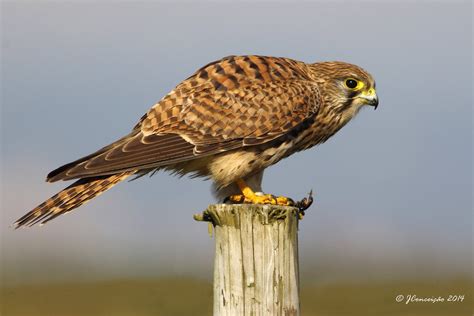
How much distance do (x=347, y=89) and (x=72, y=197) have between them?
2451 millimetres

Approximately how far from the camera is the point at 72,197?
6.40 metres

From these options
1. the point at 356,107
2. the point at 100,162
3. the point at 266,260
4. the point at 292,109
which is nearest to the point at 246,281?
the point at 266,260

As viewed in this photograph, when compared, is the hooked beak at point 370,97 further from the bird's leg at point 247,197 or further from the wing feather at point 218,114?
the bird's leg at point 247,197

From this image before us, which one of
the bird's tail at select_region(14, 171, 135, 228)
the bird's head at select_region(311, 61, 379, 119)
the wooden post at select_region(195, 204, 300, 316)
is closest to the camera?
the wooden post at select_region(195, 204, 300, 316)

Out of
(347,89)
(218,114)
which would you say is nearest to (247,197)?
(218,114)

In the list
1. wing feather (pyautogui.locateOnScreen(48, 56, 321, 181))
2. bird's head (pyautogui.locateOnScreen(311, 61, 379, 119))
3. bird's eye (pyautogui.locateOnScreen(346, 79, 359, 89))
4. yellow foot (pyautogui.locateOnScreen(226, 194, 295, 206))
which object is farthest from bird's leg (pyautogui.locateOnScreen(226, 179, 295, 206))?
bird's eye (pyautogui.locateOnScreen(346, 79, 359, 89))

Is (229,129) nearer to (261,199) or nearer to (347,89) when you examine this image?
(261,199)

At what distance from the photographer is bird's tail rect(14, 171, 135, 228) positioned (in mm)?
6250

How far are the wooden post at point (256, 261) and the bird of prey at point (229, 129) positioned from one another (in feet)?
3.81

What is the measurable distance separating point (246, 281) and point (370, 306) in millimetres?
5574

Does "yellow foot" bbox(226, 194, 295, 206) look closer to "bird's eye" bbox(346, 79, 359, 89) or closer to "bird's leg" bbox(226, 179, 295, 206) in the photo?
"bird's leg" bbox(226, 179, 295, 206)

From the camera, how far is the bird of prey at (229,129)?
21.2 feet

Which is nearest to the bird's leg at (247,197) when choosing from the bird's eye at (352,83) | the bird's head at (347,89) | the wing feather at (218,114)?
the wing feather at (218,114)

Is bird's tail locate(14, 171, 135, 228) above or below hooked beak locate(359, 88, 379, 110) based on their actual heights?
below
